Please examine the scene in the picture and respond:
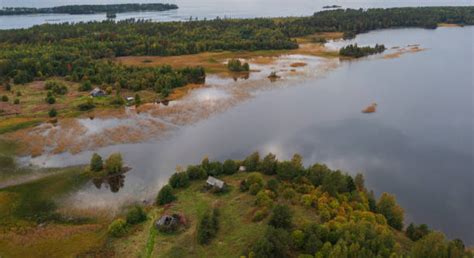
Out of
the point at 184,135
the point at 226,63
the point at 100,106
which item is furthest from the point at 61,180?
the point at 226,63

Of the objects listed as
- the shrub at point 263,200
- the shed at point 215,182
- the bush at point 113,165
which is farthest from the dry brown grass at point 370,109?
the bush at point 113,165

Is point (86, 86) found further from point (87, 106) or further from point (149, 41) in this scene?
point (149, 41)

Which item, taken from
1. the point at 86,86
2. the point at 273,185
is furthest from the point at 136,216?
the point at 86,86

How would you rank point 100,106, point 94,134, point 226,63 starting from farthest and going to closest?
point 226,63 → point 100,106 → point 94,134

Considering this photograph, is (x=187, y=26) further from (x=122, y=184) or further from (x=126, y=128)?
(x=122, y=184)

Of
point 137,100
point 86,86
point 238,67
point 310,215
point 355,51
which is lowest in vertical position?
point 310,215

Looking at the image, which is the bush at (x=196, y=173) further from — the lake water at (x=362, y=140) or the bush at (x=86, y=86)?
the bush at (x=86, y=86)
